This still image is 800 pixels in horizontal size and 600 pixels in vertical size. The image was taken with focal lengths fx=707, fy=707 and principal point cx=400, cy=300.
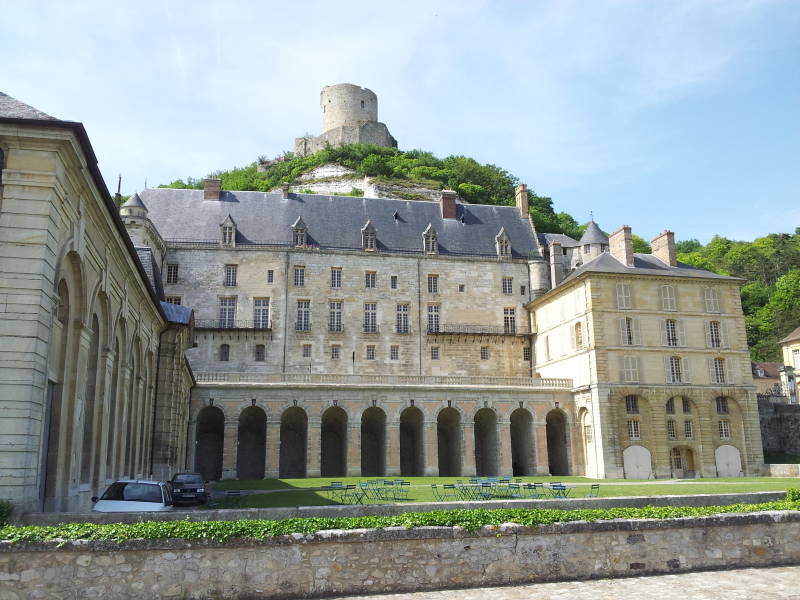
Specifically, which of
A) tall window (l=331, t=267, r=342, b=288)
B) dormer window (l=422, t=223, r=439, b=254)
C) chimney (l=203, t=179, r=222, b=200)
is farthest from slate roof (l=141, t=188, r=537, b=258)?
tall window (l=331, t=267, r=342, b=288)

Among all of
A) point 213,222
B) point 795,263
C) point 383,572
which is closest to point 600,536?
point 383,572

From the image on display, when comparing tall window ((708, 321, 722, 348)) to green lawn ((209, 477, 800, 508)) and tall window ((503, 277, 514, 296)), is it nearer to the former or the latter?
tall window ((503, 277, 514, 296))

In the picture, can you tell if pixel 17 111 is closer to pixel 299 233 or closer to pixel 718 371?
pixel 299 233

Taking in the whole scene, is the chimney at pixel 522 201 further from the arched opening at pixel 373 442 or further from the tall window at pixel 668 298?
the arched opening at pixel 373 442

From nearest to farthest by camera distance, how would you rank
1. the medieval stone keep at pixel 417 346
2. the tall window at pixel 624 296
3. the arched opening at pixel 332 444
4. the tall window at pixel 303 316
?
the medieval stone keep at pixel 417 346, the tall window at pixel 624 296, the arched opening at pixel 332 444, the tall window at pixel 303 316

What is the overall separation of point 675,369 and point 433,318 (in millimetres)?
15195

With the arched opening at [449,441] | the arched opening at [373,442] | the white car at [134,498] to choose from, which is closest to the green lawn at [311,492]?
the white car at [134,498]

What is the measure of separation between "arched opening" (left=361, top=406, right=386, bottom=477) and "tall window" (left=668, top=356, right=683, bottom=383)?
54.3 ft

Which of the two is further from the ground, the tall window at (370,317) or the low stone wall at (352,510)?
the tall window at (370,317)

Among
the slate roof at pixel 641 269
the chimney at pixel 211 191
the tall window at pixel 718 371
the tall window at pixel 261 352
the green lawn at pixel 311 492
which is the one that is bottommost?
the green lawn at pixel 311 492

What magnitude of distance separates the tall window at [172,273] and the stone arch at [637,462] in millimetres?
28687

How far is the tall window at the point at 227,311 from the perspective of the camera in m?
44.2

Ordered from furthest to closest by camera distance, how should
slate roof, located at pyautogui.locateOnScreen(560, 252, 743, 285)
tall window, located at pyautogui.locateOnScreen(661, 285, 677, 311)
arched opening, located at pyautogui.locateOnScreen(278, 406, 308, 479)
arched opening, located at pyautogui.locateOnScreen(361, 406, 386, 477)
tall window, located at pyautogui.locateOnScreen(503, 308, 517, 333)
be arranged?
tall window, located at pyautogui.locateOnScreen(503, 308, 517, 333), arched opening, located at pyautogui.locateOnScreen(278, 406, 308, 479), tall window, located at pyautogui.locateOnScreen(661, 285, 677, 311), slate roof, located at pyautogui.locateOnScreen(560, 252, 743, 285), arched opening, located at pyautogui.locateOnScreen(361, 406, 386, 477)

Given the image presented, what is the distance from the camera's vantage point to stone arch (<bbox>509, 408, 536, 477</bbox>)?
41438mm
